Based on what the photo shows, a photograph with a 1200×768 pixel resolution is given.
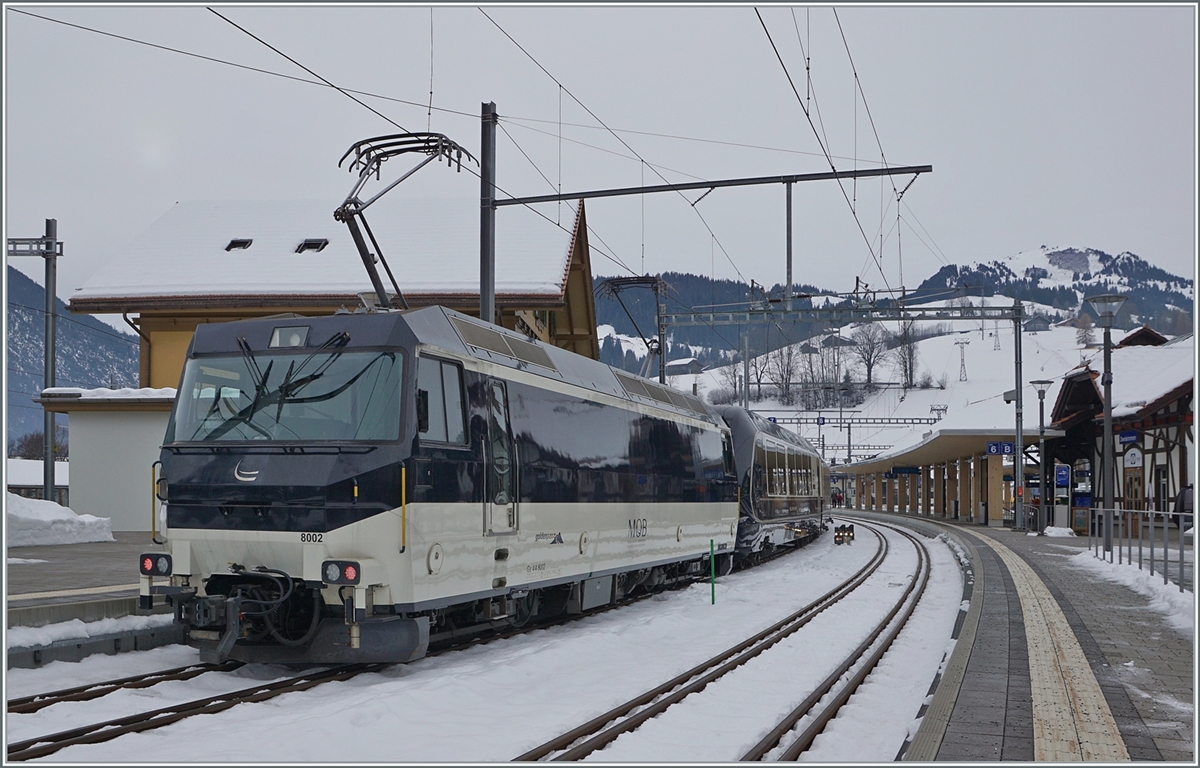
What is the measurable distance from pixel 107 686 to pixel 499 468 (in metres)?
4.19

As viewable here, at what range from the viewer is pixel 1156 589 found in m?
17.1

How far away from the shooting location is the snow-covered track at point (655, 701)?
7.36 m

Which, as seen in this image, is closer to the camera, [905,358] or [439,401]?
[439,401]

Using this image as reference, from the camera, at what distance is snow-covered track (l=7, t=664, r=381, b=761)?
694 centimetres

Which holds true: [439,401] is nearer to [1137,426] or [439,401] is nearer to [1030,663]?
[1030,663]

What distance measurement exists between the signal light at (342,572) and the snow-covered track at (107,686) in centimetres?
169

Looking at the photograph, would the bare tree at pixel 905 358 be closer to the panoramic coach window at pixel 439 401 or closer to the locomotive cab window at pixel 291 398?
the panoramic coach window at pixel 439 401

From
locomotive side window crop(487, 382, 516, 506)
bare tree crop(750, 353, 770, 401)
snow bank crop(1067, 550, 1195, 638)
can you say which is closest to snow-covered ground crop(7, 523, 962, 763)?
locomotive side window crop(487, 382, 516, 506)

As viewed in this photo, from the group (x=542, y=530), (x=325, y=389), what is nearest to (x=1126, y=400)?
(x=542, y=530)

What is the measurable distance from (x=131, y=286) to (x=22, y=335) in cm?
18306

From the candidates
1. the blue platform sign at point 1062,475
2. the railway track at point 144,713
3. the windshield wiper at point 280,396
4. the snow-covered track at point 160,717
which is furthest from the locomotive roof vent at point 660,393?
the blue platform sign at point 1062,475

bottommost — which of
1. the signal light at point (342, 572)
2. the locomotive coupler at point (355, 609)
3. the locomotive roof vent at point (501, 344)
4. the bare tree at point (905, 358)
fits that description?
the locomotive coupler at point (355, 609)

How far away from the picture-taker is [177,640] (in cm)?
1120

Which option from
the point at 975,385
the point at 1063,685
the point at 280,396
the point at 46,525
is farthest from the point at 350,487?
the point at 975,385
